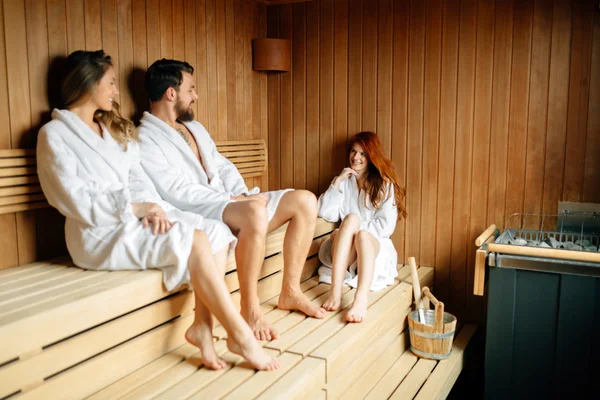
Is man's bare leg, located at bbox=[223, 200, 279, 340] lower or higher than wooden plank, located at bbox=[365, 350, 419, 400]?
higher

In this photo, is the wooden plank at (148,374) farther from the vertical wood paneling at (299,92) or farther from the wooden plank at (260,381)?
the vertical wood paneling at (299,92)

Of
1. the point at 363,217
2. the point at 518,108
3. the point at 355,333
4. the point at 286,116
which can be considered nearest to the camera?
the point at 355,333

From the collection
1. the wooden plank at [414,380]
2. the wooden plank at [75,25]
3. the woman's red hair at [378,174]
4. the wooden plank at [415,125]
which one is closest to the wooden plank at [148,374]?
the wooden plank at [414,380]

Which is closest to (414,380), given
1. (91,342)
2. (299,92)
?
(91,342)

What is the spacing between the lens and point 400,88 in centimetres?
343

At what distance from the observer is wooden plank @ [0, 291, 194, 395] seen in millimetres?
1582

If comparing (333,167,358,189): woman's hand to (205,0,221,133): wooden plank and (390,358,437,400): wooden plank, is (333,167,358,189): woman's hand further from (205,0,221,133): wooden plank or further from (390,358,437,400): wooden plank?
(390,358,437,400): wooden plank

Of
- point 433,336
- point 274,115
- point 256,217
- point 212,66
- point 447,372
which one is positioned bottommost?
point 447,372

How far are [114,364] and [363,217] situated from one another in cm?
174

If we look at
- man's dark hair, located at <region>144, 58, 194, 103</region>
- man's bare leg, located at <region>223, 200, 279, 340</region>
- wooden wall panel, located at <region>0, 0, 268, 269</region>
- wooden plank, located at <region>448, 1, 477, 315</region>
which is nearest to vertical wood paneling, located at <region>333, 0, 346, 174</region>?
wooden wall panel, located at <region>0, 0, 268, 269</region>

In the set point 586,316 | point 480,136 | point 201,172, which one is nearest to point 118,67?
point 201,172

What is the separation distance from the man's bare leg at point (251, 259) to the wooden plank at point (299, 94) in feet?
4.94

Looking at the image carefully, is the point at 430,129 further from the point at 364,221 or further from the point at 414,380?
the point at 414,380

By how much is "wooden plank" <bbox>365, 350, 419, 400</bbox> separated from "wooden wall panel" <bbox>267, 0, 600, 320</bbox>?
2.25ft
